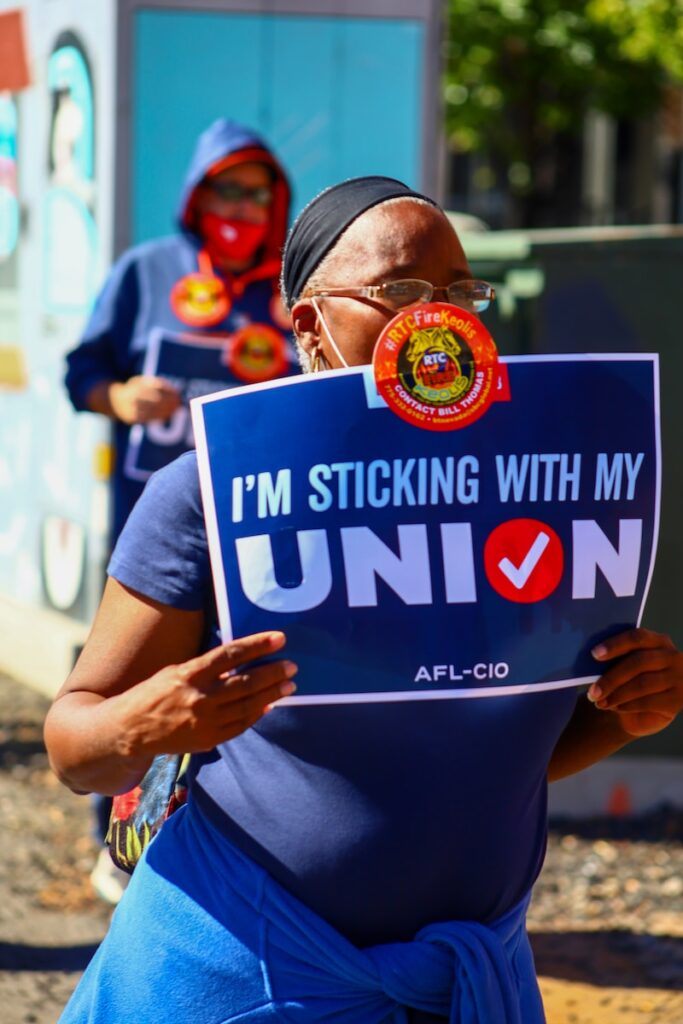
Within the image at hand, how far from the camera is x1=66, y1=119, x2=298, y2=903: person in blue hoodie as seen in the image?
452 centimetres

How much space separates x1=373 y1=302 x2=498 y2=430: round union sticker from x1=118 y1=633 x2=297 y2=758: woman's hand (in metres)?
0.31

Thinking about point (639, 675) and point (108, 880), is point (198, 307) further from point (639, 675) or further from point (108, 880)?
point (639, 675)

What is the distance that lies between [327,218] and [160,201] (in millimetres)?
4889

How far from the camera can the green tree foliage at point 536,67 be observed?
62.9ft

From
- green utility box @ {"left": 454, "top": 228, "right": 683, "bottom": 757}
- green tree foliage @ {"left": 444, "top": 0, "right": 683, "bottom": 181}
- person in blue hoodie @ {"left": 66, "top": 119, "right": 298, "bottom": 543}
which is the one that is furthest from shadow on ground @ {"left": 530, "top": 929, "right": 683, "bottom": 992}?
green tree foliage @ {"left": 444, "top": 0, "right": 683, "bottom": 181}

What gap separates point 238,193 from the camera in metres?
4.71

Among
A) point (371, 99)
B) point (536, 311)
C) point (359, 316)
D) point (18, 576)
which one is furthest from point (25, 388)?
point (359, 316)

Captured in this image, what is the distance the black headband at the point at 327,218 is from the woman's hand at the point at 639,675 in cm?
62

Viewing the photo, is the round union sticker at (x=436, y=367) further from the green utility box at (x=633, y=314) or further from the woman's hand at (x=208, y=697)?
the green utility box at (x=633, y=314)

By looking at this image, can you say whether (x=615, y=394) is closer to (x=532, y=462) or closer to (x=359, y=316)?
(x=532, y=462)

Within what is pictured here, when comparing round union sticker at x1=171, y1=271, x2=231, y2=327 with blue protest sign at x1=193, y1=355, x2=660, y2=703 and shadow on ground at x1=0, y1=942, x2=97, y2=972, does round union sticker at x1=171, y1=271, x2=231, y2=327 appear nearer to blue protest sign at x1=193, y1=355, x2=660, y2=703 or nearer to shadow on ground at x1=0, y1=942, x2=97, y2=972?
shadow on ground at x1=0, y1=942, x2=97, y2=972

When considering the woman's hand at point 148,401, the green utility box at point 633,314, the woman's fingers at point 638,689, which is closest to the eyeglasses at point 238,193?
the woman's hand at point 148,401

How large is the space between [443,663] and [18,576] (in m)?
6.35

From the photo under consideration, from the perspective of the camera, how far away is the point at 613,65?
65.0 ft
